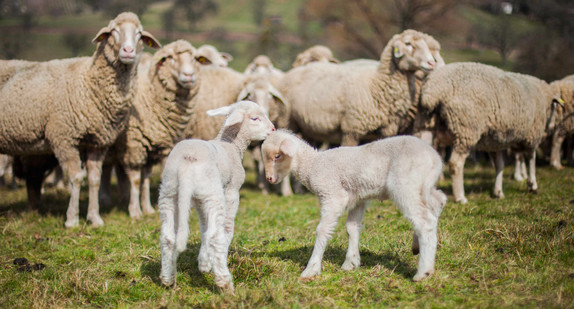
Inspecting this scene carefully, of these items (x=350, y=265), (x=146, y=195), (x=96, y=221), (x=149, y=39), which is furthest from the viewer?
(x=146, y=195)

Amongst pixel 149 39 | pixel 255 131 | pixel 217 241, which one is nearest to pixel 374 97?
pixel 149 39

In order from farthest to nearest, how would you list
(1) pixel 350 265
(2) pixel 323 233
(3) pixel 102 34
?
(3) pixel 102 34
(1) pixel 350 265
(2) pixel 323 233

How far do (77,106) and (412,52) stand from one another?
4.85m

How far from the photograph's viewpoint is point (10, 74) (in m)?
6.81

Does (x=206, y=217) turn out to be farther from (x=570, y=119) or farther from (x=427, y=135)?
(x=570, y=119)

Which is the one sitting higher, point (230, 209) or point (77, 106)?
point (77, 106)

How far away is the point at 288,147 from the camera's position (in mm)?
4180

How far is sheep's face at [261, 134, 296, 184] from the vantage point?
419cm

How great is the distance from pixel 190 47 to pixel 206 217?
4.31 m

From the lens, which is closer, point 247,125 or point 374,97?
point 247,125

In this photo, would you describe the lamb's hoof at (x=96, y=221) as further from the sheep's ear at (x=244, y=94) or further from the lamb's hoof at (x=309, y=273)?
the lamb's hoof at (x=309, y=273)

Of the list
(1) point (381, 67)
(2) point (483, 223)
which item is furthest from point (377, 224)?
(1) point (381, 67)

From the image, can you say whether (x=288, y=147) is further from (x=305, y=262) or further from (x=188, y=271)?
(x=188, y=271)

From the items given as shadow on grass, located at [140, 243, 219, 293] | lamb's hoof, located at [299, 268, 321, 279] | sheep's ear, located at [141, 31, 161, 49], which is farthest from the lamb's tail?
sheep's ear, located at [141, 31, 161, 49]
